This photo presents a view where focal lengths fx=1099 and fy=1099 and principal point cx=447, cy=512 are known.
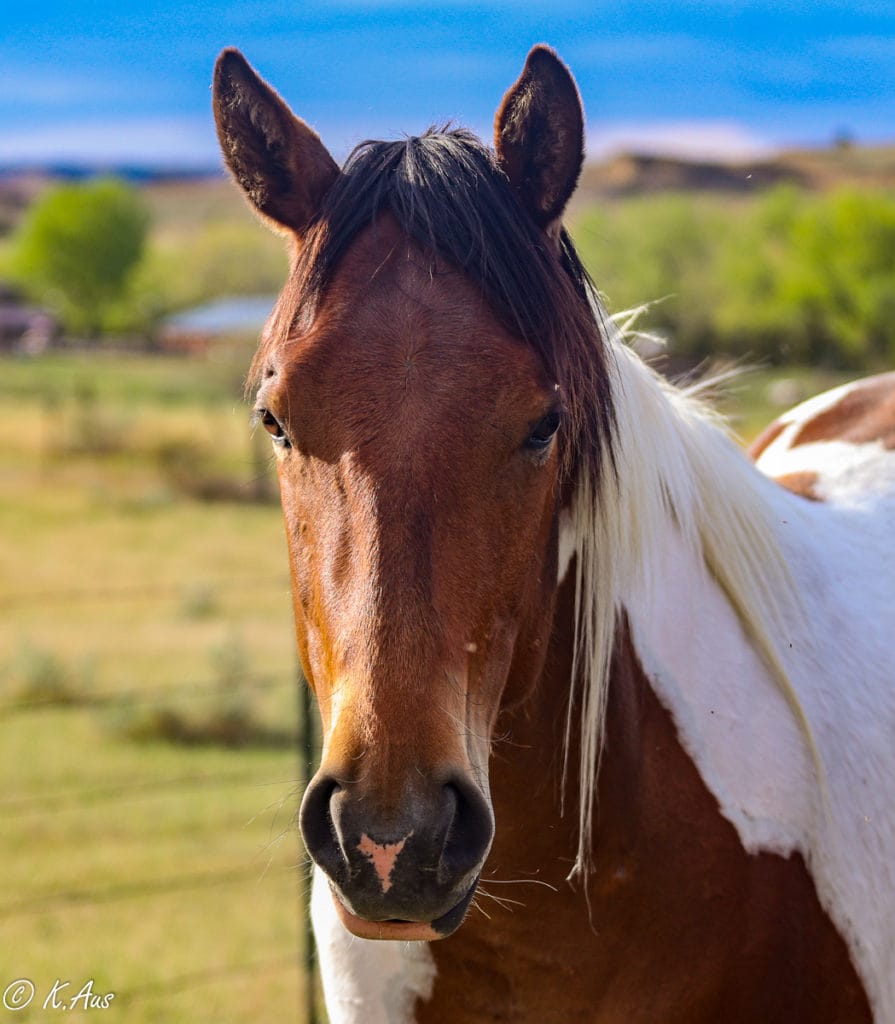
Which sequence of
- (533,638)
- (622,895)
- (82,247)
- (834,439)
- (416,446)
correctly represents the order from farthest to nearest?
(82,247), (834,439), (622,895), (533,638), (416,446)

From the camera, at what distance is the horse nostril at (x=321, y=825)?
1515mm

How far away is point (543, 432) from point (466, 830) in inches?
24.4

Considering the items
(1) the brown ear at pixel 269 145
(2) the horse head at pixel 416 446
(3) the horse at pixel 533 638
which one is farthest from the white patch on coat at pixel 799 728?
(1) the brown ear at pixel 269 145

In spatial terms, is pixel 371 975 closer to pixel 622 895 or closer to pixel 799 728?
pixel 622 895

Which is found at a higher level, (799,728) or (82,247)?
(82,247)

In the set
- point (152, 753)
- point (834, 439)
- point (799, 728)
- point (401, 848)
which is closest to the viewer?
point (401, 848)

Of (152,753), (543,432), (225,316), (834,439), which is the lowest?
(152,753)

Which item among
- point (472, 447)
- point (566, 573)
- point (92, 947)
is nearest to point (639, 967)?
point (566, 573)

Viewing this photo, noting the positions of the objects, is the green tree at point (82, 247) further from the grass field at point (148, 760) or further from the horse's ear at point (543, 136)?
the horse's ear at point (543, 136)

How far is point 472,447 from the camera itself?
1646 mm

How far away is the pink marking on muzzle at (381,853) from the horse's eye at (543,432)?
62cm

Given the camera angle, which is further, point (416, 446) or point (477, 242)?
point (477, 242)

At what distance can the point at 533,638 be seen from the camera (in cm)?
187

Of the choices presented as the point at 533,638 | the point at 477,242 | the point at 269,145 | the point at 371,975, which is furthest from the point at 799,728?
the point at 269,145
